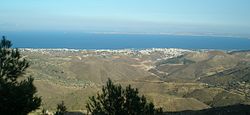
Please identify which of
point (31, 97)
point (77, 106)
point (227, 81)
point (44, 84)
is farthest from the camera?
point (227, 81)

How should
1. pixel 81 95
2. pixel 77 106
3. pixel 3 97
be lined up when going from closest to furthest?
pixel 3 97, pixel 77 106, pixel 81 95

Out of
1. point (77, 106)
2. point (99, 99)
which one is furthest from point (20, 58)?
point (77, 106)

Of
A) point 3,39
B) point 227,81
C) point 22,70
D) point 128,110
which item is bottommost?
point 227,81

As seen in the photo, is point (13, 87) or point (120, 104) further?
point (13, 87)

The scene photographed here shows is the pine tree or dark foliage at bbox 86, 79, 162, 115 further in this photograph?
dark foliage at bbox 86, 79, 162, 115

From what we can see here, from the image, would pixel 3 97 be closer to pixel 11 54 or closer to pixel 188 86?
pixel 11 54

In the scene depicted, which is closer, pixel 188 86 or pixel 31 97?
pixel 31 97

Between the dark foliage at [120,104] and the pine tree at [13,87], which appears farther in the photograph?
the dark foliage at [120,104]

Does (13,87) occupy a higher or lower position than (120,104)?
higher
